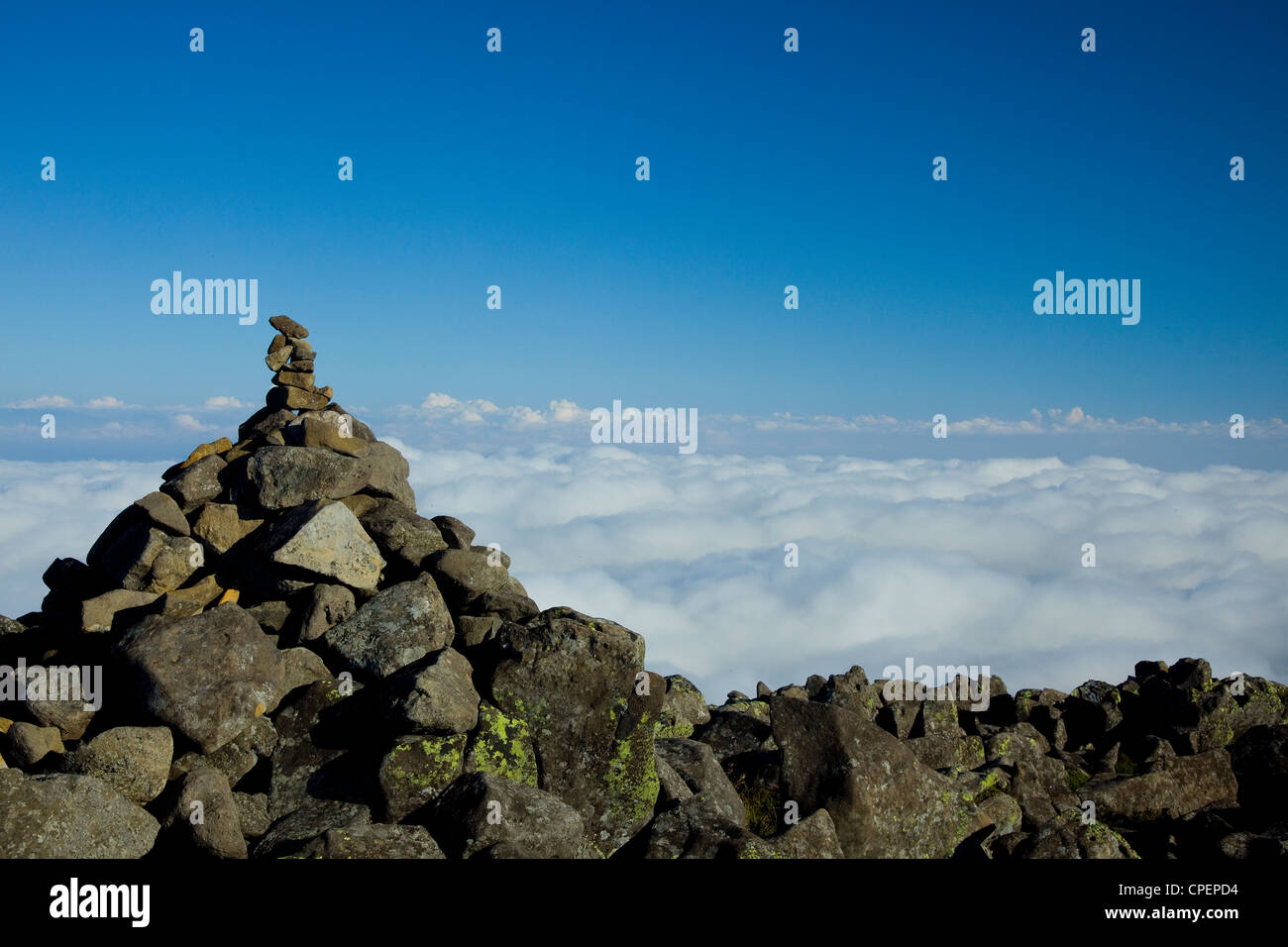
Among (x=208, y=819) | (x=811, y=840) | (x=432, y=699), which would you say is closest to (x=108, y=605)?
(x=208, y=819)

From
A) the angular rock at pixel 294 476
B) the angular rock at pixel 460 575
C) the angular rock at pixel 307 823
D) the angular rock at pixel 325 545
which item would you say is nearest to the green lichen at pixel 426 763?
the angular rock at pixel 307 823

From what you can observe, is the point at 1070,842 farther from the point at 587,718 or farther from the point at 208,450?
the point at 208,450

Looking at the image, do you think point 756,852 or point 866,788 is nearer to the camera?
point 756,852

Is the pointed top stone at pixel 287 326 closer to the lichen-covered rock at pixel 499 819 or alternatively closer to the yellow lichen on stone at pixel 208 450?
the yellow lichen on stone at pixel 208 450

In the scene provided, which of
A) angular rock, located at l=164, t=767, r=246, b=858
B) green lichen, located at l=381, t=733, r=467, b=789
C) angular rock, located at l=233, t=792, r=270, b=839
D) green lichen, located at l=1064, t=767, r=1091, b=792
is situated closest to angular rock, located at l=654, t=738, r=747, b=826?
green lichen, located at l=381, t=733, r=467, b=789

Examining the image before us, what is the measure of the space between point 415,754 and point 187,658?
4461 millimetres

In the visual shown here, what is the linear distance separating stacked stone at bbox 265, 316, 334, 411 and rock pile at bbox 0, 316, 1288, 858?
0.08 metres

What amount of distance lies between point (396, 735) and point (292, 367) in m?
11.5

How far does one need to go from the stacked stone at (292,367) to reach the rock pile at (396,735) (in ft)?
0.26

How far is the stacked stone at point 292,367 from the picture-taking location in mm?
22266

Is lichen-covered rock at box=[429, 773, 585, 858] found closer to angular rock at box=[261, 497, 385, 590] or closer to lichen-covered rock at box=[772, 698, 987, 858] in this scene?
lichen-covered rock at box=[772, 698, 987, 858]

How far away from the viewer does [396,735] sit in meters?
15.2
